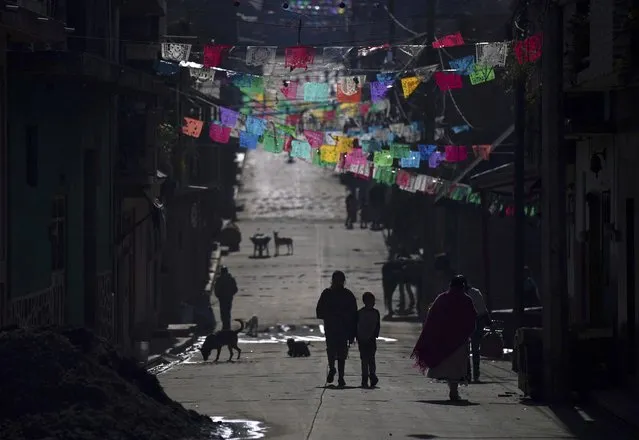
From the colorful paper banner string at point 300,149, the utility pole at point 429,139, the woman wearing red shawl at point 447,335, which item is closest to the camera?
the woman wearing red shawl at point 447,335

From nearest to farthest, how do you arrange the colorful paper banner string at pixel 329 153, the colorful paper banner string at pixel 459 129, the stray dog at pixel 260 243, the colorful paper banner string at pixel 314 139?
the colorful paper banner string at pixel 314 139
the colorful paper banner string at pixel 329 153
the colorful paper banner string at pixel 459 129
the stray dog at pixel 260 243

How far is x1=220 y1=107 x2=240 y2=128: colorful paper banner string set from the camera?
34425 millimetres

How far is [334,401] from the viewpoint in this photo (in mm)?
17859

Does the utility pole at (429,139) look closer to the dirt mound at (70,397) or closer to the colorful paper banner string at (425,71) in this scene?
the colorful paper banner string at (425,71)

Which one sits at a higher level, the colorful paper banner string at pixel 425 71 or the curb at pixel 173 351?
the colorful paper banner string at pixel 425 71

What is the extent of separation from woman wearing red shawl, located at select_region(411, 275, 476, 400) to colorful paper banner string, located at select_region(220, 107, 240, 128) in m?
16.2

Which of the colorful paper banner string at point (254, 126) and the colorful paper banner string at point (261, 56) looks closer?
the colorful paper banner string at point (261, 56)

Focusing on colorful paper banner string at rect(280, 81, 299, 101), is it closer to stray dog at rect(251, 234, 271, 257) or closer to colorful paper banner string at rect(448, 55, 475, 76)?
colorful paper banner string at rect(448, 55, 475, 76)

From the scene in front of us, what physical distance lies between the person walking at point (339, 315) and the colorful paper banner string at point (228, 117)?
1374cm

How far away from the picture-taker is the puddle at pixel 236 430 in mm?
14188

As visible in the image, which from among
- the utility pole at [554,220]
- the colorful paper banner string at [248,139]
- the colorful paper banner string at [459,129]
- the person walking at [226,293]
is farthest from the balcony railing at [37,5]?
the colorful paper banner string at [459,129]

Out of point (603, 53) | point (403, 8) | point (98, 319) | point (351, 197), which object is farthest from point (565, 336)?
point (351, 197)

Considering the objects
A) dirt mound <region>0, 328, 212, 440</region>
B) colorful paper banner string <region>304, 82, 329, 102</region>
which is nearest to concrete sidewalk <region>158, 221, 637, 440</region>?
dirt mound <region>0, 328, 212, 440</region>

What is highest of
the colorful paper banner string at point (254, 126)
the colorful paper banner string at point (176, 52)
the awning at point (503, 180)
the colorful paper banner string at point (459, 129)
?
the colorful paper banner string at point (176, 52)
